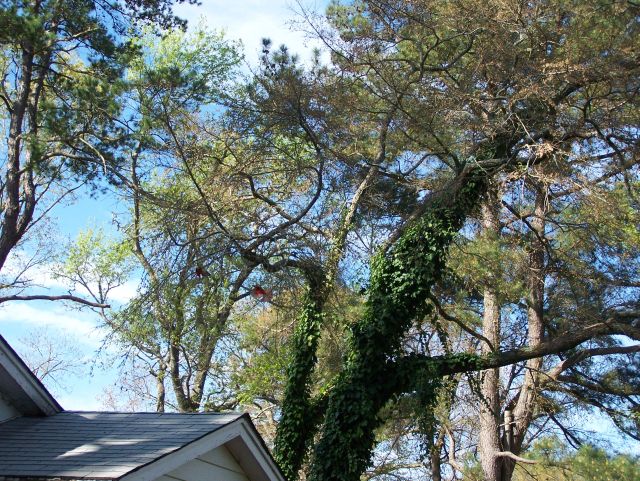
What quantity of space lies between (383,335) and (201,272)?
3107 mm

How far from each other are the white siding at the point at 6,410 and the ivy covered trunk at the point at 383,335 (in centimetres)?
505

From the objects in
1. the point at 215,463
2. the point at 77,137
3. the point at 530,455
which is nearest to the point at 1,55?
the point at 77,137

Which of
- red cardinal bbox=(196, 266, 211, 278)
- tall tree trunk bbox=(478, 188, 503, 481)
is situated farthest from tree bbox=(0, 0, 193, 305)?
tall tree trunk bbox=(478, 188, 503, 481)

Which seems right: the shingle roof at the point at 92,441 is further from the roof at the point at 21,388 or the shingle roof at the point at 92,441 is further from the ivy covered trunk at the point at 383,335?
the ivy covered trunk at the point at 383,335

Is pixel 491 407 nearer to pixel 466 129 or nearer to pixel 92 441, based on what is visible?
pixel 466 129

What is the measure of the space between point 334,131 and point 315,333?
3.63m

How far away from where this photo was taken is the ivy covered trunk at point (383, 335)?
36.4 feet

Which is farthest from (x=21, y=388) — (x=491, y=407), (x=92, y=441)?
(x=491, y=407)

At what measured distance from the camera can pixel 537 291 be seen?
44.9 feet

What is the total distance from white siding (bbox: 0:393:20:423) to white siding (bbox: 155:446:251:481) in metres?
2.11

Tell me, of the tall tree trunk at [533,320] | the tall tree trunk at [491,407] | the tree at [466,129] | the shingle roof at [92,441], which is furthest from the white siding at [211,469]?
the tall tree trunk at [491,407]

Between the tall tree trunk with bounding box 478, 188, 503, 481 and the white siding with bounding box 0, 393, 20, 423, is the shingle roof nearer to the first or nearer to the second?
the white siding with bounding box 0, 393, 20, 423

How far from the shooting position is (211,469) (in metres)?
7.43

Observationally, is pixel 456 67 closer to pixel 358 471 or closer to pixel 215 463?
pixel 358 471
